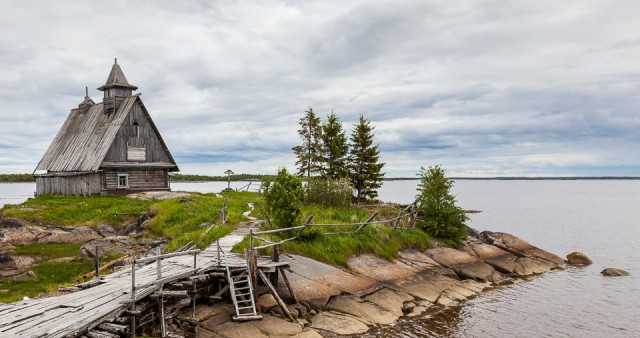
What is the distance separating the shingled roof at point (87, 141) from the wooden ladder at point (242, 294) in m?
30.2

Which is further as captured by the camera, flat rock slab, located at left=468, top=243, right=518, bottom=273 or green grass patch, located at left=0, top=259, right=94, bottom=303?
flat rock slab, located at left=468, top=243, right=518, bottom=273

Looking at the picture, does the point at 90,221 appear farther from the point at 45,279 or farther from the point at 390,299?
the point at 390,299

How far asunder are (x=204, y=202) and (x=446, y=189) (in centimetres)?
1902

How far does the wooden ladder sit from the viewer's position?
17.2 meters

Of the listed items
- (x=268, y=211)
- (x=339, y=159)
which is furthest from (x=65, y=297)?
(x=339, y=159)

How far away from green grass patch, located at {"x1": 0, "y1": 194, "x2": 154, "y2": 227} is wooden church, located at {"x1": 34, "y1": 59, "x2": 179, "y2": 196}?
4.07 m

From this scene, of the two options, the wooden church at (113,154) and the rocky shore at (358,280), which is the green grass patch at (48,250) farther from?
the wooden church at (113,154)

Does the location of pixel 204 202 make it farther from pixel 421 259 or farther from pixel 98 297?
pixel 98 297

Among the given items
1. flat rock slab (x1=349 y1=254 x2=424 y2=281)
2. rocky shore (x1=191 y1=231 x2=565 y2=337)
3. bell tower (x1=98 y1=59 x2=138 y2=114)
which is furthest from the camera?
bell tower (x1=98 y1=59 x2=138 y2=114)

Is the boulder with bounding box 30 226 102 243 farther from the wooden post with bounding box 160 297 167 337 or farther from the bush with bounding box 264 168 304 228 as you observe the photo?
the wooden post with bounding box 160 297 167 337

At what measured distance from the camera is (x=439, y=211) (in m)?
32.9

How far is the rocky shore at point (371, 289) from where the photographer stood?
17.4 metres

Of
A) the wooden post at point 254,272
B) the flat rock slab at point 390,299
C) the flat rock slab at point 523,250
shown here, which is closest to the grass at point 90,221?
the wooden post at point 254,272

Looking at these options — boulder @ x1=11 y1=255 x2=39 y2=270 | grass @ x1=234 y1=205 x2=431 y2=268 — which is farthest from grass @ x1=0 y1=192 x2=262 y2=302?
grass @ x1=234 y1=205 x2=431 y2=268
